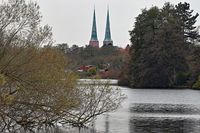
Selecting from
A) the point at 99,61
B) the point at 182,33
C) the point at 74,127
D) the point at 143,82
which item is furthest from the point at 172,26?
the point at 74,127

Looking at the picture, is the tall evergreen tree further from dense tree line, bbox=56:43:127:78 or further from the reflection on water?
the reflection on water

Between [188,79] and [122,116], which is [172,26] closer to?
[188,79]

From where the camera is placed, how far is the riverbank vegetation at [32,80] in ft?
96.4

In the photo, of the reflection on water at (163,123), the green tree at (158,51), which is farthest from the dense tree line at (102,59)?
the reflection on water at (163,123)

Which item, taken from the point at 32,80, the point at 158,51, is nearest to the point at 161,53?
the point at 158,51

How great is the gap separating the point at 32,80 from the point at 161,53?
7667 centimetres

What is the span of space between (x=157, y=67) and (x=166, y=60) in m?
2.67

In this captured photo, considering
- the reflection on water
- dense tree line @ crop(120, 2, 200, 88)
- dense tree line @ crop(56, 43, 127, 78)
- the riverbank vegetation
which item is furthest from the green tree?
the riverbank vegetation

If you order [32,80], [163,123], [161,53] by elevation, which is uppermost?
[161,53]

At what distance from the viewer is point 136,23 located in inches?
4402

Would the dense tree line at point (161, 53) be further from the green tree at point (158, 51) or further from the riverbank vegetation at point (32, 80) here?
the riverbank vegetation at point (32, 80)

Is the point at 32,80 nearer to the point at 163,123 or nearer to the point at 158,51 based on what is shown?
the point at 163,123

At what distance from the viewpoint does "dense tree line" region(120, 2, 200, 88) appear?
105 m

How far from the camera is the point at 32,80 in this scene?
1210 inches
